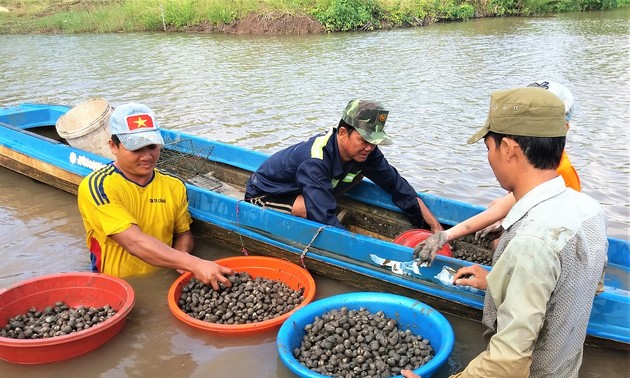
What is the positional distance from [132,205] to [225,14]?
19.2 m

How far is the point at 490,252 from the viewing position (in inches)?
161

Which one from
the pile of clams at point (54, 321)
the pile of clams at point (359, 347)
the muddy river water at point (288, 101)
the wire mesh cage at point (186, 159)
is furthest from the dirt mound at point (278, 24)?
the pile of clams at point (359, 347)

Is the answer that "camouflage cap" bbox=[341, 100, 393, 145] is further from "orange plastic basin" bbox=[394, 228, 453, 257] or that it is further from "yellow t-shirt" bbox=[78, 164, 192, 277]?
"yellow t-shirt" bbox=[78, 164, 192, 277]

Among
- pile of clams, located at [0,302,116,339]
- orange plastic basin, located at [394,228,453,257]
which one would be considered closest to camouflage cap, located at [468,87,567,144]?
orange plastic basin, located at [394,228,453,257]

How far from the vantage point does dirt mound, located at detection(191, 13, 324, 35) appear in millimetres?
20328

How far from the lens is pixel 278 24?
2042 cm

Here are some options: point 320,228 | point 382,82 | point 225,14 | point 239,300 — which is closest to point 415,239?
point 320,228

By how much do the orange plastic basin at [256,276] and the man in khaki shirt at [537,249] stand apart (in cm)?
162

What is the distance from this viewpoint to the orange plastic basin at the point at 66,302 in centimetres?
315

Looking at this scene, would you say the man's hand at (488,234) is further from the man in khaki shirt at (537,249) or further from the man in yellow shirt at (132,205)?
the man in khaki shirt at (537,249)

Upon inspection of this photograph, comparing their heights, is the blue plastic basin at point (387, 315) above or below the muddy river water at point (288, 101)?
above

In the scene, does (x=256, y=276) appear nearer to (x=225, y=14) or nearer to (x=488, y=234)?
(x=488, y=234)

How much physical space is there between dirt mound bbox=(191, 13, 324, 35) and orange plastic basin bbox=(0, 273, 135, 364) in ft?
58.3

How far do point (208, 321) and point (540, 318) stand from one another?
87.3 inches
